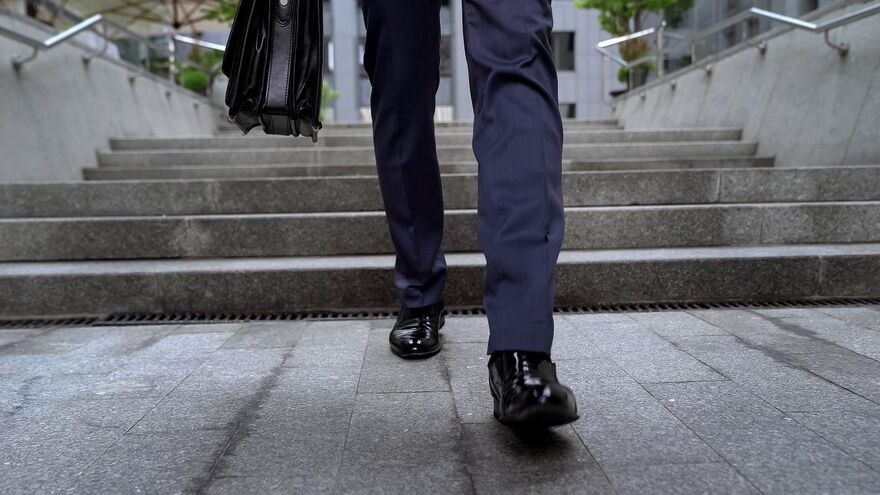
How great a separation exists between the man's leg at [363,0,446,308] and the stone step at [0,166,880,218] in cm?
146

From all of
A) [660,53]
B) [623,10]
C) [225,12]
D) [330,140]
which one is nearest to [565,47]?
[623,10]

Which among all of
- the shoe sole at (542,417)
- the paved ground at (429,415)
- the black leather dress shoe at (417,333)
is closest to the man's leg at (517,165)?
the shoe sole at (542,417)

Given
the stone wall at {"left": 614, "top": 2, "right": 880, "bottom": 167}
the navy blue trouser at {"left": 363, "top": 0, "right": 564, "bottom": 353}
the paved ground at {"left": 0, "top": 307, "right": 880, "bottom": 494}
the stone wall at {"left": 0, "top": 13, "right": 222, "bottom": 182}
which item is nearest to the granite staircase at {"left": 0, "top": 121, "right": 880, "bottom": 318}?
the paved ground at {"left": 0, "top": 307, "right": 880, "bottom": 494}

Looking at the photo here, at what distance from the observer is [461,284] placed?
2.80 m

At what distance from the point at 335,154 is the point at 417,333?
Result: 11.0 feet

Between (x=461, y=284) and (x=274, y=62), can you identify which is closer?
(x=274, y=62)

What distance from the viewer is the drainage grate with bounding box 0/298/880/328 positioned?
2650 mm

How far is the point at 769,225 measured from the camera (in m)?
3.22

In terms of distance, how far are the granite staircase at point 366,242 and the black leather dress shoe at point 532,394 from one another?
157cm

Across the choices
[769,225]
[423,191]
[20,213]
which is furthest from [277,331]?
[769,225]

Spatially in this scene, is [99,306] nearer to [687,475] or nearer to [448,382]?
[448,382]

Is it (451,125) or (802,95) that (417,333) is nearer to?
(802,95)

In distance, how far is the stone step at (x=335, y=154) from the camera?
203 inches

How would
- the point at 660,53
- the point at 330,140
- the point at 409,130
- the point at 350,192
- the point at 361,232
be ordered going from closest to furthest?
the point at 409,130, the point at 361,232, the point at 350,192, the point at 330,140, the point at 660,53
